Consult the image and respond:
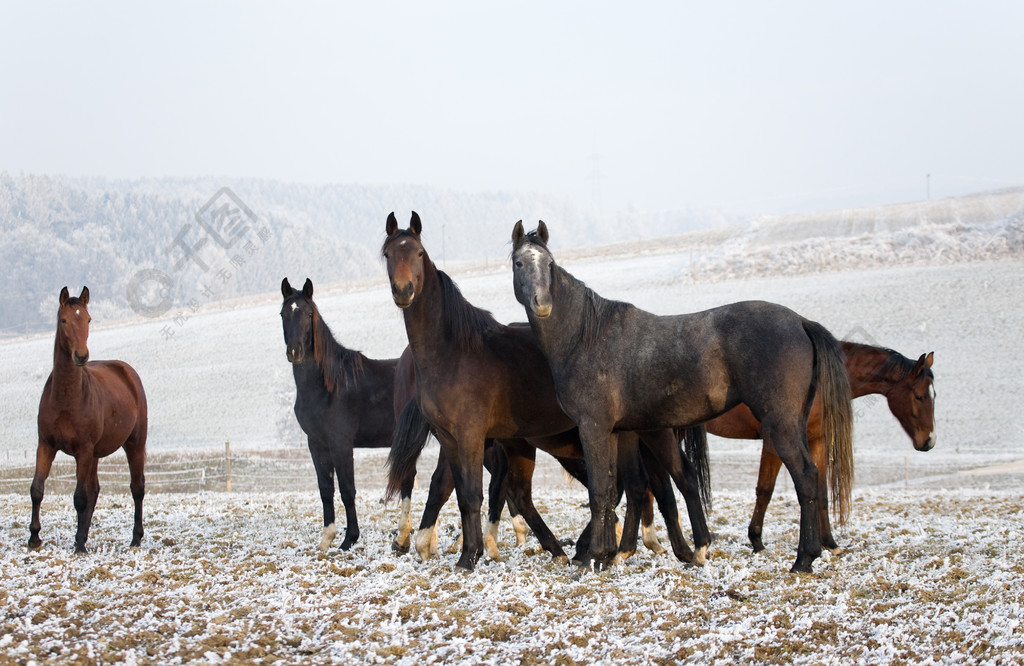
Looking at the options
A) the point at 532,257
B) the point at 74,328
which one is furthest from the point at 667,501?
the point at 74,328

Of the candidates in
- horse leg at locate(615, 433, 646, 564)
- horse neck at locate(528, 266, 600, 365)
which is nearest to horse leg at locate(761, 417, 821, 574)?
horse leg at locate(615, 433, 646, 564)

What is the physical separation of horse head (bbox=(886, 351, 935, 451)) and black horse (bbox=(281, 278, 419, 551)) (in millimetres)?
4710

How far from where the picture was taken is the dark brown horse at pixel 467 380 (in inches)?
270

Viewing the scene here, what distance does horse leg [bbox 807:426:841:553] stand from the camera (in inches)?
294

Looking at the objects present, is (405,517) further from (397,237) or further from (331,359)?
(397,237)

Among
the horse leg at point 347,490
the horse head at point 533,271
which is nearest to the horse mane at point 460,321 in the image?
the horse head at point 533,271

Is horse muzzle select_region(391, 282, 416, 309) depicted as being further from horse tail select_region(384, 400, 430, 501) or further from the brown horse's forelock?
horse tail select_region(384, 400, 430, 501)

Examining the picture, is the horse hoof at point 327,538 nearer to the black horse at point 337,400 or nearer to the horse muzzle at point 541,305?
the black horse at point 337,400

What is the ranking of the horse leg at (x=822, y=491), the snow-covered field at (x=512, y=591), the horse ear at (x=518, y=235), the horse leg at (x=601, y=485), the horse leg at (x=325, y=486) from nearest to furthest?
the snow-covered field at (x=512, y=591) < the horse leg at (x=601, y=485) < the horse ear at (x=518, y=235) < the horse leg at (x=822, y=491) < the horse leg at (x=325, y=486)

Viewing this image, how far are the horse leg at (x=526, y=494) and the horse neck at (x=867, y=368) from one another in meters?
3.31

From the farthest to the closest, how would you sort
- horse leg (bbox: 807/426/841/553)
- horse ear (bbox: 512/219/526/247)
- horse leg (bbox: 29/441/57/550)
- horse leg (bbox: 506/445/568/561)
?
horse leg (bbox: 29/441/57/550), horse leg (bbox: 506/445/568/561), horse leg (bbox: 807/426/841/553), horse ear (bbox: 512/219/526/247)

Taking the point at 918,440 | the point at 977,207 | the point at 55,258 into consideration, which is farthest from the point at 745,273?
the point at 55,258

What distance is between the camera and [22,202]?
54.3 metres

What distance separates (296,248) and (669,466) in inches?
2298
